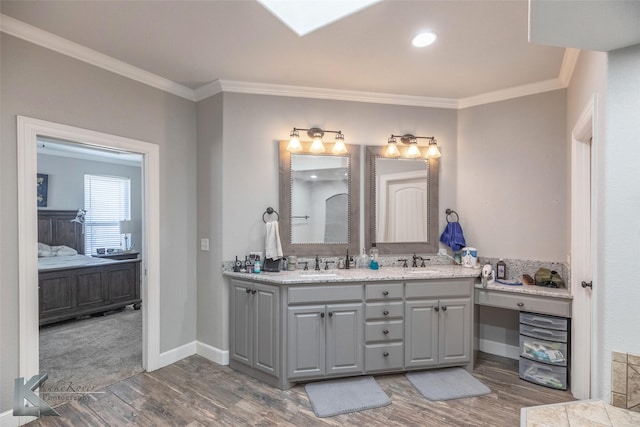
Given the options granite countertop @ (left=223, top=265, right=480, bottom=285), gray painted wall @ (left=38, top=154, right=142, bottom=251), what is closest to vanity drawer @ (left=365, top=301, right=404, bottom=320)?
granite countertop @ (left=223, top=265, right=480, bottom=285)

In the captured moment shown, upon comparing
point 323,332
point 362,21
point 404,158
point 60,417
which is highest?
point 362,21

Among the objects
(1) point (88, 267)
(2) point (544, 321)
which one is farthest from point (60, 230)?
(2) point (544, 321)

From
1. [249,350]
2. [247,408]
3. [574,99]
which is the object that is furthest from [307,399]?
[574,99]

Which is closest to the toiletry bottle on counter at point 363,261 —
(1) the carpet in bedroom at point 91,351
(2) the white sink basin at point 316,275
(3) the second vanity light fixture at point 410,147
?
(2) the white sink basin at point 316,275

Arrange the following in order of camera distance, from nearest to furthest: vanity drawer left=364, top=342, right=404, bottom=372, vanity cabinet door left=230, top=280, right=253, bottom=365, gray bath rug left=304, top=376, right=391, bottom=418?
gray bath rug left=304, top=376, right=391, bottom=418, vanity drawer left=364, top=342, right=404, bottom=372, vanity cabinet door left=230, top=280, right=253, bottom=365

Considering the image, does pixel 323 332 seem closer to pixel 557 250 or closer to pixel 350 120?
pixel 350 120

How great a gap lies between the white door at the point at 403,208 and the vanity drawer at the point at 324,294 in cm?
82

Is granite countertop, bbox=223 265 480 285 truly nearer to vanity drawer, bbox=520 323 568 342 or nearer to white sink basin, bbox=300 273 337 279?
white sink basin, bbox=300 273 337 279

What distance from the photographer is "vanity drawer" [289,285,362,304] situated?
262 centimetres

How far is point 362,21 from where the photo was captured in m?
2.07

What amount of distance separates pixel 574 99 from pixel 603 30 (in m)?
1.78

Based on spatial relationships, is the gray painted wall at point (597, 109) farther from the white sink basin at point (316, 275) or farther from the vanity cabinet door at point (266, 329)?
the vanity cabinet door at point (266, 329)

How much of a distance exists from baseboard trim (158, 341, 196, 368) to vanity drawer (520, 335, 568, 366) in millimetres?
3108

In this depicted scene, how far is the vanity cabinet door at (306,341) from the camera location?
262 centimetres
